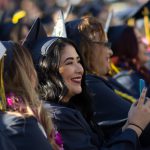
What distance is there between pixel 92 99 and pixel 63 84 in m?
0.32

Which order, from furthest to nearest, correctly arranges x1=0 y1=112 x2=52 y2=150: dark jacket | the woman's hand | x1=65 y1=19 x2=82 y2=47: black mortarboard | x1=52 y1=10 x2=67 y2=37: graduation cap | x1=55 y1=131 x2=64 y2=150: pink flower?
1. x1=65 y1=19 x2=82 y2=47: black mortarboard
2. x1=52 y1=10 x2=67 y2=37: graduation cap
3. the woman's hand
4. x1=55 y1=131 x2=64 y2=150: pink flower
5. x1=0 y1=112 x2=52 y2=150: dark jacket

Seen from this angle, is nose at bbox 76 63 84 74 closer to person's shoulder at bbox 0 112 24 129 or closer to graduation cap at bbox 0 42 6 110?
graduation cap at bbox 0 42 6 110

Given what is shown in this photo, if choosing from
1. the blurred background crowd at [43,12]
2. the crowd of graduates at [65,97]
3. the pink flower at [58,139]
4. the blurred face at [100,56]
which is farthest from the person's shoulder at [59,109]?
the blurred background crowd at [43,12]

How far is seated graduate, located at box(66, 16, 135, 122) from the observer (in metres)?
4.10

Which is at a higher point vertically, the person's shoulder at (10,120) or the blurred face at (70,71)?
the blurred face at (70,71)

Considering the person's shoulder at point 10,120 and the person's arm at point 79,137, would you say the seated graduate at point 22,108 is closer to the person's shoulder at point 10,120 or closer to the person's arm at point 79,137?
the person's shoulder at point 10,120

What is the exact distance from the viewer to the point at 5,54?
9.88ft

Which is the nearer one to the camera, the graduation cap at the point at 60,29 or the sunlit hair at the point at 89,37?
the graduation cap at the point at 60,29

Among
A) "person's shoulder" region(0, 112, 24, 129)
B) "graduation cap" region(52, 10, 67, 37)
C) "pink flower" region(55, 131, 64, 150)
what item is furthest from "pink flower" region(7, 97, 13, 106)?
"graduation cap" region(52, 10, 67, 37)

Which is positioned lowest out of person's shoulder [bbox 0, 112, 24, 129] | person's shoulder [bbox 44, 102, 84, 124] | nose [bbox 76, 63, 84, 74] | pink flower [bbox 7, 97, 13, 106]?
person's shoulder [bbox 44, 102, 84, 124]

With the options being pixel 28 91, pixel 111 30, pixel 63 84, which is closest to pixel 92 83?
pixel 63 84

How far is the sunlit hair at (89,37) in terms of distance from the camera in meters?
4.37

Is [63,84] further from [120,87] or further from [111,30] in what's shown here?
[111,30]

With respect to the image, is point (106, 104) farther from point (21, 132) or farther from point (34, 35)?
point (21, 132)
